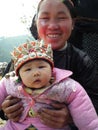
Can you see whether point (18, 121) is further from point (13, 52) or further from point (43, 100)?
point (13, 52)

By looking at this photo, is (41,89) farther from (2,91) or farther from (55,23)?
(55,23)

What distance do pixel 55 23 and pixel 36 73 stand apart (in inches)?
Answer: 28.6

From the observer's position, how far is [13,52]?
2.81 metres

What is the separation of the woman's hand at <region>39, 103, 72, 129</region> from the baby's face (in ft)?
0.66

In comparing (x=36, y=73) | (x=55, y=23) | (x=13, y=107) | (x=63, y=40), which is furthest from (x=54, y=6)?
(x=13, y=107)

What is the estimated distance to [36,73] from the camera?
2.62 m

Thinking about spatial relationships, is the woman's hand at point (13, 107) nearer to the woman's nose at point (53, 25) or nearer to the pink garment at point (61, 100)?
the pink garment at point (61, 100)

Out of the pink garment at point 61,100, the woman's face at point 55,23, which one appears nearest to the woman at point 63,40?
the woman's face at point 55,23

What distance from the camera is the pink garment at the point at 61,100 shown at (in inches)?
104

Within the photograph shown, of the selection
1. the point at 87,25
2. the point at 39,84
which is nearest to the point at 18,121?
the point at 39,84

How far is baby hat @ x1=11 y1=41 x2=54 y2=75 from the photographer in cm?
268

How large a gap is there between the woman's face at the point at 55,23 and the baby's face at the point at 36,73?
55cm

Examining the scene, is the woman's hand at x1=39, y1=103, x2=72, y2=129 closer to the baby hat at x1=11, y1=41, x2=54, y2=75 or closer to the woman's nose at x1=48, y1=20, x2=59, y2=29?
the baby hat at x1=11, y1=41, x2=54, y2=75

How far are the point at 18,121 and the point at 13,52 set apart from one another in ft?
1.73
